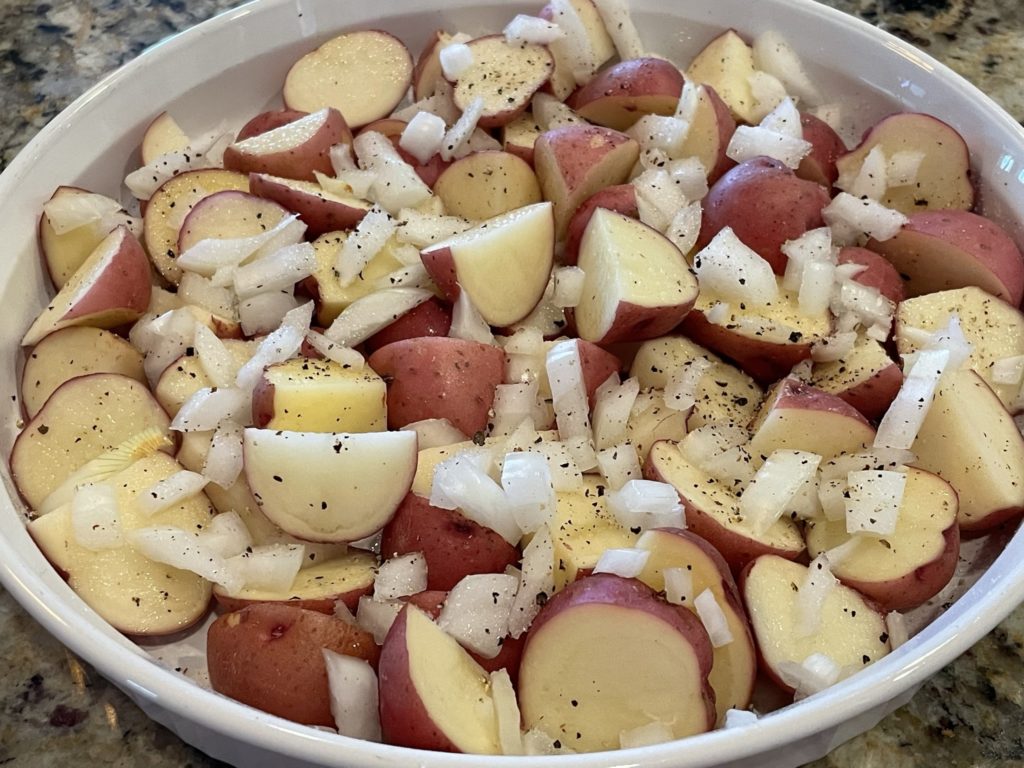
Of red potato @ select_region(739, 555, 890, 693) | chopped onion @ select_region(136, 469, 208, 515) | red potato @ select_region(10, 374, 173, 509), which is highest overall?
red potato @ select_region(10, 374, 173, 509)

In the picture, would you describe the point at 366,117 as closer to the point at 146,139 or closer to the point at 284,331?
the point at 146,139

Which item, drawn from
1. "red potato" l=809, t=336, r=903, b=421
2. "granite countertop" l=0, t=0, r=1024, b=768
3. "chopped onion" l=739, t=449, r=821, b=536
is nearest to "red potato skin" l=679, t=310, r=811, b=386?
"red potato" l=809, t=336, r=903, b=421

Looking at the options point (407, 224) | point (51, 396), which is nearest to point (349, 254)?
point (407, 224)

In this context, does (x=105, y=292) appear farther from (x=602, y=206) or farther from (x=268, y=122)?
(x=602, y=206)

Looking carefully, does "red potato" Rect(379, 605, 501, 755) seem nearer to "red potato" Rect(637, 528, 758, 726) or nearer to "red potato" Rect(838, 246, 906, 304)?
"red potato" Rect(637, 528, 758, 726)

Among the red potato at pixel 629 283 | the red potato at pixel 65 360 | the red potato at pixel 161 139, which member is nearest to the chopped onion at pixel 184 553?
the red potato at pixel 65 360

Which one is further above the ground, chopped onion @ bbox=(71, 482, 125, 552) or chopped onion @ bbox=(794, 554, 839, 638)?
chopped onion @ bbox=(71, 482, 125, 552)

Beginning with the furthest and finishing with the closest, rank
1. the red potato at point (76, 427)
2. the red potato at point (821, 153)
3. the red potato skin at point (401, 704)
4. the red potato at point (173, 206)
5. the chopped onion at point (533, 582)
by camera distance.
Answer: the red potato at point (821, 153) < the red potato at point (173, 206) < the red potato at point (76, 427) < the chopped onion at point (533, 582) < the red potato skin at point (401, 704)

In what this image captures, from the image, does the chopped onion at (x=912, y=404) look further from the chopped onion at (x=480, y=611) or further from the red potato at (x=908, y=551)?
the chopped onion at (x=480, y=611)
